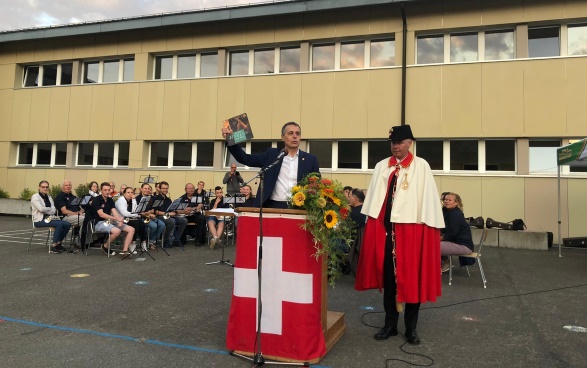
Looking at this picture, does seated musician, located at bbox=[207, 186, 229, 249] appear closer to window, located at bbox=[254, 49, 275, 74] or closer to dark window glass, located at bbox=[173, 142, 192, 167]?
dark window glass, located at bbox=[173, 142, 192, 167]

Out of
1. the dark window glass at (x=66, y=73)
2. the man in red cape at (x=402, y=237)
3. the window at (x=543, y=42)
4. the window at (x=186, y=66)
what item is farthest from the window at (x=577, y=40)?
the dark window glass at (x=66, y=73)

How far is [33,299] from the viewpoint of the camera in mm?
5227

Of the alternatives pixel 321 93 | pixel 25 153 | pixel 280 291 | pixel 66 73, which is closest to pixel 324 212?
pixel 280 291

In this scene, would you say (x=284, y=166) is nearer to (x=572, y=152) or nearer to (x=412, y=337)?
(x=412, y=337)

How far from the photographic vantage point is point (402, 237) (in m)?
3.91

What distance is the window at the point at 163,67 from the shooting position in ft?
55.4

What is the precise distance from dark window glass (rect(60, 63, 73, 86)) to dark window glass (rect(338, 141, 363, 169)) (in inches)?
478

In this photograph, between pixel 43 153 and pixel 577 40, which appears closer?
pixel 577 40

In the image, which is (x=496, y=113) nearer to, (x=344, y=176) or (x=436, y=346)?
(x=344, y=176)

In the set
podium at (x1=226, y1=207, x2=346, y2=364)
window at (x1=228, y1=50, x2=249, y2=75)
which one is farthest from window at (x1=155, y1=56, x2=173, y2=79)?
podium at (x1=226, y1=207, x2=346, y2=364)

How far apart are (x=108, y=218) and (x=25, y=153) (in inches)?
516

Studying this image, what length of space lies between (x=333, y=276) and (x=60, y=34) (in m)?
18.3

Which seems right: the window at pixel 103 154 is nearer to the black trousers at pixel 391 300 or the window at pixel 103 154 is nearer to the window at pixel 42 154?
the window at pixel 42 154

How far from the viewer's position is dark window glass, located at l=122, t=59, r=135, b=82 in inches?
682
